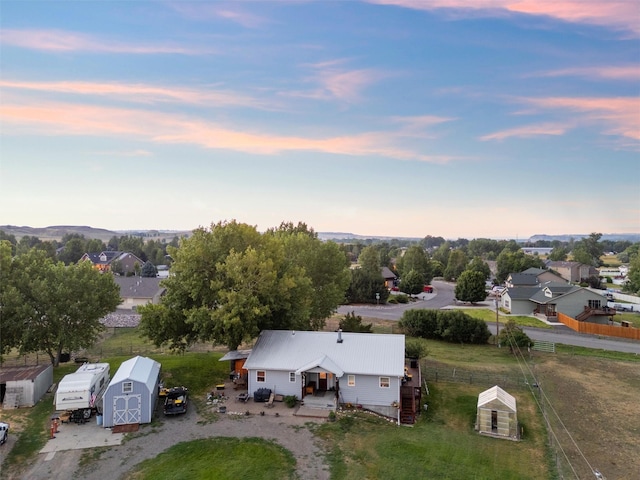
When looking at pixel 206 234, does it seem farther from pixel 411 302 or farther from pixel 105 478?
pixel 411 302

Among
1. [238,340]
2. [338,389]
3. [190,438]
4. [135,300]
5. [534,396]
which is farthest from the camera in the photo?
[135,300]

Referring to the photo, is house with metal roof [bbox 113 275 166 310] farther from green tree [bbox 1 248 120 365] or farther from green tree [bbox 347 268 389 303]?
green tree [bbox 347 268 389 303]

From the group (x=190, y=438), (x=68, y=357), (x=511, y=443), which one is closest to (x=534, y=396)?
(x=511, y=443)

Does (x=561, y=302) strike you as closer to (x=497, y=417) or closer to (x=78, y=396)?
(x=497, y=417)

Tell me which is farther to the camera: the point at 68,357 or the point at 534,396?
the point at 68,357

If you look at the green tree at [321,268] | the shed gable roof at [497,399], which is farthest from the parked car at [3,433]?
the green tree at [321,268]

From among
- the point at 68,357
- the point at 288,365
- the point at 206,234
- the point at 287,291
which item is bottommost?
the point at 68,357

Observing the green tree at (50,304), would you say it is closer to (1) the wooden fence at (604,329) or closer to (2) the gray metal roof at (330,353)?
(2) the gray metal roof at (330,353)
